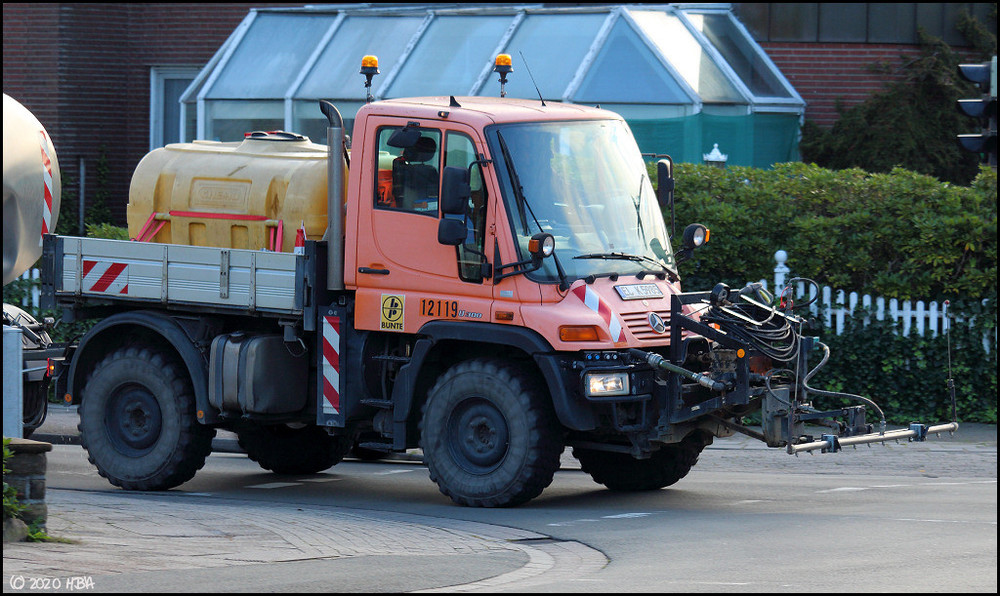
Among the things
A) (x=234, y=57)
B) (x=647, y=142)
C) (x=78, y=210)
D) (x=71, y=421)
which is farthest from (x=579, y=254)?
(x=78, y=210)

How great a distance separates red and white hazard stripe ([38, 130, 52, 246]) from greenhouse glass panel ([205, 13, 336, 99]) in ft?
34.7

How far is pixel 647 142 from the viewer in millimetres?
20516

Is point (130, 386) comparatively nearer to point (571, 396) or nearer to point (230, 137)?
point (571, 396)

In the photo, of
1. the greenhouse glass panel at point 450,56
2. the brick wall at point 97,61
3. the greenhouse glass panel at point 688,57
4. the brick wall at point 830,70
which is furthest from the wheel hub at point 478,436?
the brick wall at point 97,61

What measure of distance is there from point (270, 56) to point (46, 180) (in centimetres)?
1167

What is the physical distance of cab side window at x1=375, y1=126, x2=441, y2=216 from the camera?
11258 mm

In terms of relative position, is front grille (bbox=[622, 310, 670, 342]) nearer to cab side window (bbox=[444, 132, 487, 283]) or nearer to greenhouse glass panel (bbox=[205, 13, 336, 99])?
cab side window (bbox=[444, 132, 487, 283])

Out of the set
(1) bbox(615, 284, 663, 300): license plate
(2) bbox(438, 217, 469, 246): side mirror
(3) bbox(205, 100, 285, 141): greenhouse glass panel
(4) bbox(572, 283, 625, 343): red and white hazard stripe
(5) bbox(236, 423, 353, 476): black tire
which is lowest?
(5) bbox(236, 423, 353, 476): black tire

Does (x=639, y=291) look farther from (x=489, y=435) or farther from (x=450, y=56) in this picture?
(x=450, y=56)

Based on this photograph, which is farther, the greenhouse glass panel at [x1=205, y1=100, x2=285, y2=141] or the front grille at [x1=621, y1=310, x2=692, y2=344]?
the greenhouse glass panel at [x1=205, y1=100, x2=285, y2=141]

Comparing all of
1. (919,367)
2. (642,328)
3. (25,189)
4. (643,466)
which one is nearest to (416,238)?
(642,328)

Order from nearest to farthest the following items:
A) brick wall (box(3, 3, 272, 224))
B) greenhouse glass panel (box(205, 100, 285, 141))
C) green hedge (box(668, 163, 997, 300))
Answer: green hedge (box(668, 163, 997, 300))
greenhouse glass panel (box(205, 100, 285, 141))
brick wall (box(3, 3, 272, 224))

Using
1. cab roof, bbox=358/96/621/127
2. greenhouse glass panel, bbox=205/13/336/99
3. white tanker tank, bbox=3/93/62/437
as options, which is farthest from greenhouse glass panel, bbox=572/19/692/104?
white tanker tank, bbox=3/93/62/437

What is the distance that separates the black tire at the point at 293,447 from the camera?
13.4 meters
